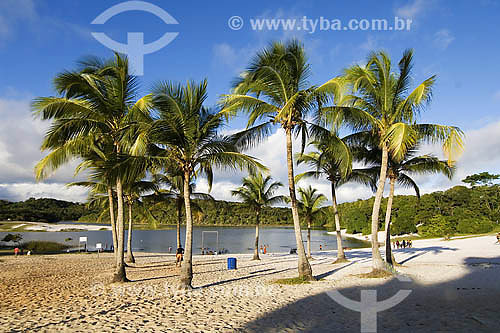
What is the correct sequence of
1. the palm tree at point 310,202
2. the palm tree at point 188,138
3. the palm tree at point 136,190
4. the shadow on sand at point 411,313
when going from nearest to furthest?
the shadow on sand at point 411,313
the palm tree at point 188,138
the palm tree at point 136,190
the palm tree at point 310,202

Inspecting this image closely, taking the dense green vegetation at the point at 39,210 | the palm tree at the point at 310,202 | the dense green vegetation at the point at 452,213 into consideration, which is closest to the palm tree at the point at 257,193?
the palm tree at the point at 310,202

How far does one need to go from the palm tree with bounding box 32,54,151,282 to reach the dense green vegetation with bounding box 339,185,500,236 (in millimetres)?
50589

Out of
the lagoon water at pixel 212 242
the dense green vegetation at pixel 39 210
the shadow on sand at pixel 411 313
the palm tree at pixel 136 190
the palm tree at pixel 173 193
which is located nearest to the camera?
the shadow on sand at pixel 411 313

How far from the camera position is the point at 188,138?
11172 mm

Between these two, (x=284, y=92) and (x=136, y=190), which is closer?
(x=284, y=92)

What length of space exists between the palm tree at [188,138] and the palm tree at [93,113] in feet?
4.20

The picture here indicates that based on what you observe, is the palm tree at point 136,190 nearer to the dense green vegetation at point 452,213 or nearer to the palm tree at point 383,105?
the palm tree at point 383,105

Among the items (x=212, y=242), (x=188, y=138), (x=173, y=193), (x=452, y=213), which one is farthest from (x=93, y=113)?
(x=452, y=213)

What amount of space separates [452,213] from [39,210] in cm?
12752

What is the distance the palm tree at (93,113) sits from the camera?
10.9 meters

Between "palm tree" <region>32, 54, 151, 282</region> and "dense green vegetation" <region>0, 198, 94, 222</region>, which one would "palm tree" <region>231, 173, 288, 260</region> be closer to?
"palm tree" <region>32, 54, 151, 282</region>

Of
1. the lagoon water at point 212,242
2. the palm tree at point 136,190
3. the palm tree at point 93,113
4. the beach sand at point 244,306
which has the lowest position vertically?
the lagoon water at point 212,242

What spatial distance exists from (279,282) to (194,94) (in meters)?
7.61

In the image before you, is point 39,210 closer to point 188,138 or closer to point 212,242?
point 212,242
